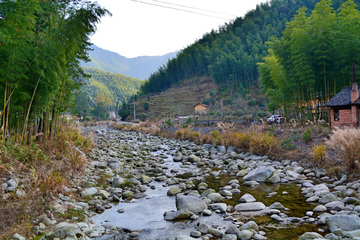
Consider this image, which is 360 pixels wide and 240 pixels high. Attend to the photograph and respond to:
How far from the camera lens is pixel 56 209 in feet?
13.0

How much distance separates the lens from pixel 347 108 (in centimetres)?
1033

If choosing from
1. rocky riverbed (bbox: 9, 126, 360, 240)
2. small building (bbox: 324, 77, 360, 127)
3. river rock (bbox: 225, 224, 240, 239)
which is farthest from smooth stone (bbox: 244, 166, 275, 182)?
small building (bbox: 324, 77, 360, 127)

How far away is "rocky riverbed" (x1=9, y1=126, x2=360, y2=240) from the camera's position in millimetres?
3535

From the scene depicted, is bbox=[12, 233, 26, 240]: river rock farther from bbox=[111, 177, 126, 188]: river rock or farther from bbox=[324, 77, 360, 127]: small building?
bbox=[324, 77, 360, 127]: small building

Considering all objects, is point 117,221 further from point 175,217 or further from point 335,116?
point 335,116

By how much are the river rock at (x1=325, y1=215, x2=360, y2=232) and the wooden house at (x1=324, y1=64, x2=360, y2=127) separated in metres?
7.65

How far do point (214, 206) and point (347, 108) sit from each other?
359 inches

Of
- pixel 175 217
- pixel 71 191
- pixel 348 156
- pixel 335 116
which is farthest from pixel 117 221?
pixel 335 116

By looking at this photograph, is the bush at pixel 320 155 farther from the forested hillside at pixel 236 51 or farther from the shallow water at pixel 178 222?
the forested hillside at pixel 236 51

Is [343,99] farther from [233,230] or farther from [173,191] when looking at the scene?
[233,230]

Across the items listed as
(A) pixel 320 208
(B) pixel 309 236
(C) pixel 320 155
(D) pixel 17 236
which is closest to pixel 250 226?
(B) pixel 309 236

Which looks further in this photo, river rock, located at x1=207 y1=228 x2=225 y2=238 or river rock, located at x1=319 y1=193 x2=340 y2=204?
river rock, located at x1=319 y1=193 x2=340 y2=204

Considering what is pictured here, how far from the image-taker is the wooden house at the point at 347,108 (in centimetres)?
981

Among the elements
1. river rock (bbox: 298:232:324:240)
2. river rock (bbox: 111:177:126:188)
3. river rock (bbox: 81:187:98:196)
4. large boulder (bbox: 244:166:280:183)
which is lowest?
large boulder (bbox: 244:166:280:183)
